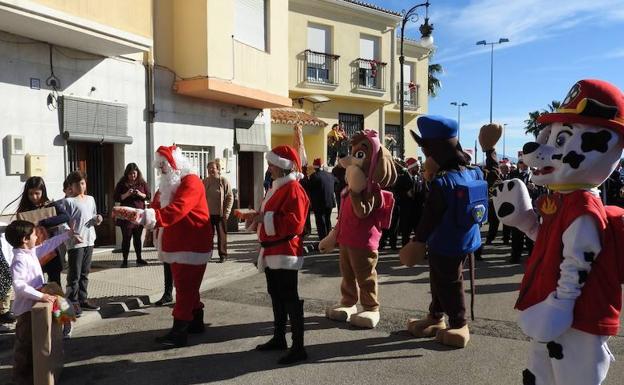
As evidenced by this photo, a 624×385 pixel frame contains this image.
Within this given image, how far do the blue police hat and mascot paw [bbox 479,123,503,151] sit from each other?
0.28 metres

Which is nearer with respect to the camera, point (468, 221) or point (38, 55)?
point (468, 221)

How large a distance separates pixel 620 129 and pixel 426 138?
2.16 m

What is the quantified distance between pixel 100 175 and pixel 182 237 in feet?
18.4

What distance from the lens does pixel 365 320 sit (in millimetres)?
5254

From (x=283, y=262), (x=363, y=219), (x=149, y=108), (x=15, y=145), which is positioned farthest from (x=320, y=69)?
(x=283, y=262)

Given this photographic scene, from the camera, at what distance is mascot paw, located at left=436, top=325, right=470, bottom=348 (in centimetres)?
464

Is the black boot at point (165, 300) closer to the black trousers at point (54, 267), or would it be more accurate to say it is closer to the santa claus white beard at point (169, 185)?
the black trousers at point (54, 267)

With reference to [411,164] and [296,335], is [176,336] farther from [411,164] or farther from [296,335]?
[411,164]

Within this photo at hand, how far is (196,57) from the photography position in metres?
10.7

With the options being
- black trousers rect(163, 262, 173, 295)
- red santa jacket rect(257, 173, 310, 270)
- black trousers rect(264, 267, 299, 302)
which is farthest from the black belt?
black trousers rect(163, 262, 173, 295)

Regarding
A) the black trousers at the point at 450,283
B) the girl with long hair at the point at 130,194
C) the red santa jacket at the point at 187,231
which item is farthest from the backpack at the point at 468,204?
the girl with long hair at the point at 130,194

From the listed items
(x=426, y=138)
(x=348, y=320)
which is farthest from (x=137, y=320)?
(x=426, y=138)

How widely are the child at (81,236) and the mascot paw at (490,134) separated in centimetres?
407

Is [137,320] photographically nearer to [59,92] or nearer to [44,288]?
[44,288]
